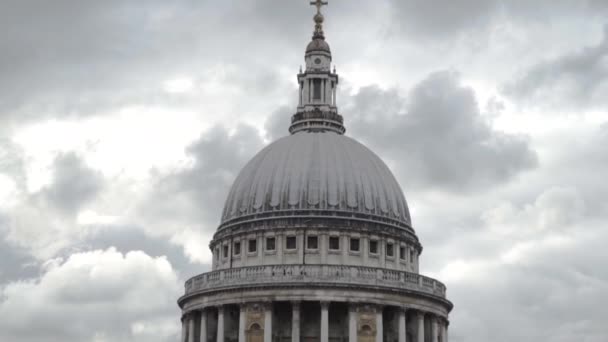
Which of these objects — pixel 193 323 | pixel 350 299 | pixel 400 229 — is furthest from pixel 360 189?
pixel 193 323

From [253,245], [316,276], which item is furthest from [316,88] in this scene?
[316,276]

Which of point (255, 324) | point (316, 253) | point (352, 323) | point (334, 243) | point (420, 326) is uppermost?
point (334, 243)

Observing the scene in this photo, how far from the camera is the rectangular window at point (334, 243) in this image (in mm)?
98988

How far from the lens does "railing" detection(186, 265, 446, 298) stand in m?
94.3

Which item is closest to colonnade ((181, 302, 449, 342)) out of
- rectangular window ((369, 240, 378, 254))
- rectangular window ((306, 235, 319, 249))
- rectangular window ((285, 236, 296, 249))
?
rectangular window ((369, 240, 378, 254))

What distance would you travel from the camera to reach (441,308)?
10075 cm

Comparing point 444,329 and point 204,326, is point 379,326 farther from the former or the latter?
point 204,326

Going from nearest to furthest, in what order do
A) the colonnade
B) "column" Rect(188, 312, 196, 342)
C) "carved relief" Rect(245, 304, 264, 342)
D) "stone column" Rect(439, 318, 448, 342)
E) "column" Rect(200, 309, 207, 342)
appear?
1. the colonnade
2. "carved relief" Rect(245, 304, 264, 342)
3. "column" Rect(200, 309, 207, 342)
4. "column" Rect(188, 312, 196, 342)
5. "stone column" Rect(439, 318, 448, 342)

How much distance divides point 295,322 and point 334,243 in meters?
9.04

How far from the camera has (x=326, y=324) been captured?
92750mm

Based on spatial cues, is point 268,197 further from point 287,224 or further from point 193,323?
point 193,323

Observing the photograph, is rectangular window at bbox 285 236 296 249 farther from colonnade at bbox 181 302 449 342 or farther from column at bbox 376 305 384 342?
column at bbox 376 305 384 342

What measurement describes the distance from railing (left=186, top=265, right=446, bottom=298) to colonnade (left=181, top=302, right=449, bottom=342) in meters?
1.80

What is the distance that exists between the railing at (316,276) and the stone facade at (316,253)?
96 mm
